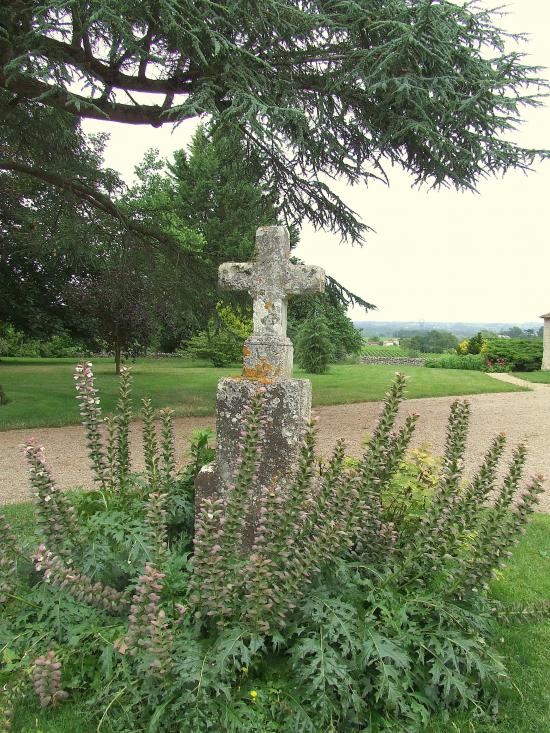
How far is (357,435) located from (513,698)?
269 inches

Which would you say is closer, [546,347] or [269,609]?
[269,609]

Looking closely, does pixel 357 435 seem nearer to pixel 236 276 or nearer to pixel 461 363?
pixel 236 276

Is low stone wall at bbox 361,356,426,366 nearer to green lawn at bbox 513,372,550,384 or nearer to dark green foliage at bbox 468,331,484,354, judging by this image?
dark green foliage at bbox 468,331,484,354

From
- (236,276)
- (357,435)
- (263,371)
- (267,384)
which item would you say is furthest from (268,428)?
(357,435)

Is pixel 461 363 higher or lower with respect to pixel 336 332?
lower

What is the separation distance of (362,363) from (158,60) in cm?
3092

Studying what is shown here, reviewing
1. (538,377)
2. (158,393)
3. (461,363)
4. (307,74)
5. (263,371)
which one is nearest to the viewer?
(263,371)

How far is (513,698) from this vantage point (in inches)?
99.5

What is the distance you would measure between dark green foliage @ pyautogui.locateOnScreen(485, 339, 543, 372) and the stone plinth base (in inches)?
1142

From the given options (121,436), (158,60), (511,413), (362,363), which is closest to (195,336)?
(362,363)

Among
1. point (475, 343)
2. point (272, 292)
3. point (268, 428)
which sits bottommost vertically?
point (475, 343)

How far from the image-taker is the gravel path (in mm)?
6758

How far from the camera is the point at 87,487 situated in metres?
6.14

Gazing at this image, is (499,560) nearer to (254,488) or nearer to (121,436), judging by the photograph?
(254,488)
